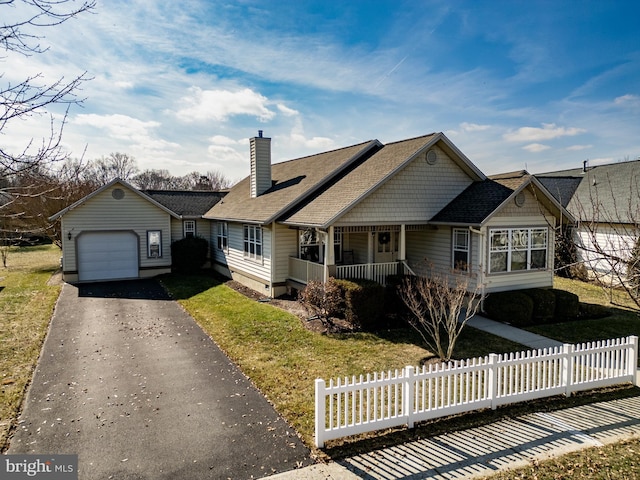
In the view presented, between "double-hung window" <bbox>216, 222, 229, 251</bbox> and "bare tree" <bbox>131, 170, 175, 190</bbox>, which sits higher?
"bare tree" <bbox>131, 170, 175, 190</bbox>

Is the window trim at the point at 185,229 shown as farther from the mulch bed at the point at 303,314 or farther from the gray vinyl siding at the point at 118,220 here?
the mulch bed at the point at 303,314

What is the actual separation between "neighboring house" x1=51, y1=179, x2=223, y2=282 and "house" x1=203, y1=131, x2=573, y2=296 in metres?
5.90

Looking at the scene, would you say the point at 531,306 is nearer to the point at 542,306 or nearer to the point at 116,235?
the point at 542,306

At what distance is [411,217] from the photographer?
1590cm

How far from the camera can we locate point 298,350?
439 inches

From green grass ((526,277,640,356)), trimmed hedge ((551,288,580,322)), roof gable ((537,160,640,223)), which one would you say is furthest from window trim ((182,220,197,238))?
roof gable ((537,160,640,223))

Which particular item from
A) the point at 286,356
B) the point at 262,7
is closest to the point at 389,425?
the point at 286,356

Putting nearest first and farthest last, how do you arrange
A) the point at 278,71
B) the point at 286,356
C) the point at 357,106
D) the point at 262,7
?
1. the point at 286,356
2. the point at 262,7
3. the point at 278,71
4. the point at 357,106

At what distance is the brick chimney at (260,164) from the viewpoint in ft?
68.7

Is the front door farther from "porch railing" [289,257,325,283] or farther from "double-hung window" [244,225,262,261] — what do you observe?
"double-hung window" [244,225,262,261]

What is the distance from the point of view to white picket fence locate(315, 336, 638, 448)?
6766 millimetres

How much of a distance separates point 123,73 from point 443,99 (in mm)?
13555

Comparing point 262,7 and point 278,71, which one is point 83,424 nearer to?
point 262,7

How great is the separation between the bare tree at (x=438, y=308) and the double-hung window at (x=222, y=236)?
11278mm
